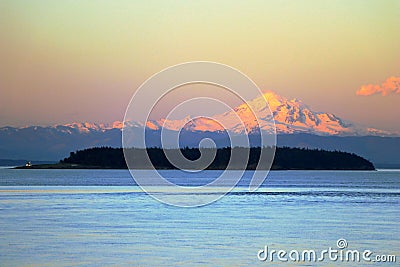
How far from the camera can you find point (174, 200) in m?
65.9

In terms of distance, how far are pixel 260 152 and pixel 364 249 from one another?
166 metres

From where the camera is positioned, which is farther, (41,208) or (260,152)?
(260,152)

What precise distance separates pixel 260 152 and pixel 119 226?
519 feet

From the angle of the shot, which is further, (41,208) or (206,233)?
(41,208)

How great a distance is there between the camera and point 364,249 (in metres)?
32.2

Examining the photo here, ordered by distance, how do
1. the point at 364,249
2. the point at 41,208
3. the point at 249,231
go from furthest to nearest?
the point at 41,208 < the point at 249,231 < the point at 364,249

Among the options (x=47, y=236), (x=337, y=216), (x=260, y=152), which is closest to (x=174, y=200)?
(x=337, y=216)

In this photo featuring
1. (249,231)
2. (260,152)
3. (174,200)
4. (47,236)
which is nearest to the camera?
(47,236)

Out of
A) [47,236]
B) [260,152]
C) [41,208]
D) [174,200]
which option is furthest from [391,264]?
[260,152]

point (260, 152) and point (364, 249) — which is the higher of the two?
point (260, 152)

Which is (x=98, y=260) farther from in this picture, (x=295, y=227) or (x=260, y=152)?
(x=260, y=152)

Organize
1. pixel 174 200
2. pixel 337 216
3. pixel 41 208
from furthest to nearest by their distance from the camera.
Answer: pixel 174 200, pixel 41 208, pixel 337 216

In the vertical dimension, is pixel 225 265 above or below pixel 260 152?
below

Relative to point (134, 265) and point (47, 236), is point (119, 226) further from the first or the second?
point (134, 265)
